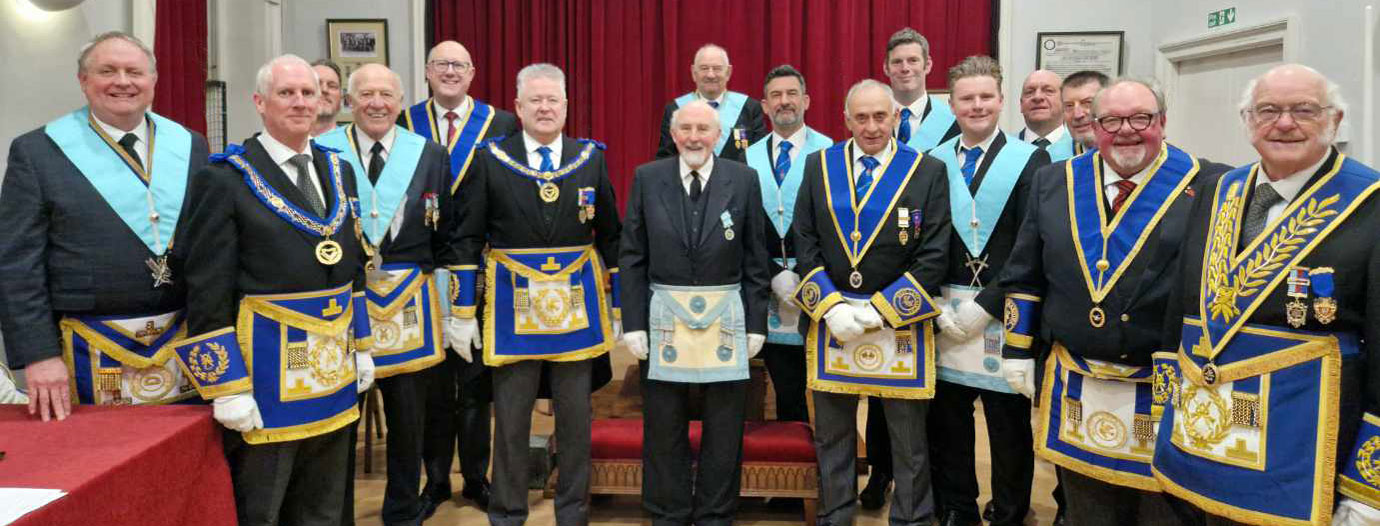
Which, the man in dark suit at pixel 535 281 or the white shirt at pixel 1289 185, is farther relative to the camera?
the man in dark suit at pixel 535 281

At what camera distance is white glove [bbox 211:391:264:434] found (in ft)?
7.36

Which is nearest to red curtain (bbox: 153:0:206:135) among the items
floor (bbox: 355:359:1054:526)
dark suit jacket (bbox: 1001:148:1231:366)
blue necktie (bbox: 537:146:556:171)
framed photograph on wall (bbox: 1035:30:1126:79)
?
floor (bbox: 355:359:1054:526)

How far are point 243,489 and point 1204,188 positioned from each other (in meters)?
2.38

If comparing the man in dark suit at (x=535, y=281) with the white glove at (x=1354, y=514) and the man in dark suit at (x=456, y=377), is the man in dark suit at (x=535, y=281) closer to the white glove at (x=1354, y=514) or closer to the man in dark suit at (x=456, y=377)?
the man in dark suit at (x=456, y=377)

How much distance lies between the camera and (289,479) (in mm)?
2496

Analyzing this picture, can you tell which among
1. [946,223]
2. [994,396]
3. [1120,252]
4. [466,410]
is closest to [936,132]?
[946,223]

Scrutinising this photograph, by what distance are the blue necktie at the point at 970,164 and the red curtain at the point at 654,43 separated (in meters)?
3.14

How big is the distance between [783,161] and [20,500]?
2.77 meters

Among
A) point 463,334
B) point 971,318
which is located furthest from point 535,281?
point 971,318

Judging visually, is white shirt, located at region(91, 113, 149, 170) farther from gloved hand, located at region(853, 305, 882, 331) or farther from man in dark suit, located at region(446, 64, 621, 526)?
gloved hand, located at region(853, 305, 882, 331)

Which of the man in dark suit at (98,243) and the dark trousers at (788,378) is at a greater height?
the man in dark suit at (98,243)

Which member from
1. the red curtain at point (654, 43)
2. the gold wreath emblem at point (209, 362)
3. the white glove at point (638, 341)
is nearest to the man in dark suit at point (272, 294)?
the gold wreath emblem at point (209, 362)

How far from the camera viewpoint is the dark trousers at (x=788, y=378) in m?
3.75

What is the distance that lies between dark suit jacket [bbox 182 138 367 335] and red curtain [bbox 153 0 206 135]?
8.25 feet
